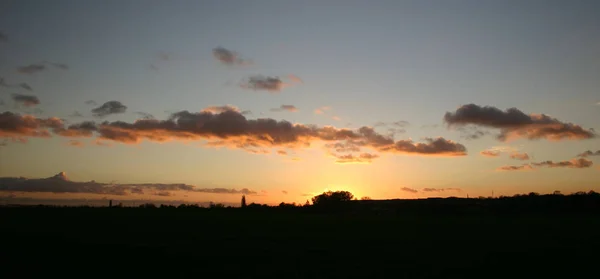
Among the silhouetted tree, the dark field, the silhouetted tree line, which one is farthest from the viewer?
the silhouetted tree

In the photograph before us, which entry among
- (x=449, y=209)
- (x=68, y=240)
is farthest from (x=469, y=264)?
(x=449, y=209)

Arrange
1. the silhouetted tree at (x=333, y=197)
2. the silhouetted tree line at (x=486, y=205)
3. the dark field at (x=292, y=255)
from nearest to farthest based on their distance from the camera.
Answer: the dark field at (x=292, y=255) → the silhouetted tree line at (x=486, y=205) → the silhouetted tree at (x=333, y=197)

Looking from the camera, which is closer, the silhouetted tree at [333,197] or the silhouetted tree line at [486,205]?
the silhouetted tree line at [486,205]

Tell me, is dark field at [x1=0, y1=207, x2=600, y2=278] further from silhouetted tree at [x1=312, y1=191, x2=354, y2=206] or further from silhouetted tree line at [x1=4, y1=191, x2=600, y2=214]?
silhouetted tree at [x1=312, y1=191, x2=354, y2=206]

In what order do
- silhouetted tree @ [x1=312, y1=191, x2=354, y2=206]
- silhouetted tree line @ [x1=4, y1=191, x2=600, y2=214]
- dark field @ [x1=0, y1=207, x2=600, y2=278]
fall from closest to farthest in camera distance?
dark field @ [x1=0, y1=207, x2=600, y2=278]
silhouetted tree line @ [x1=4, y1=191, x2=600, y2=214]
silhouetted tree @ [x1=312, y1=191, x2=354, y2=206]

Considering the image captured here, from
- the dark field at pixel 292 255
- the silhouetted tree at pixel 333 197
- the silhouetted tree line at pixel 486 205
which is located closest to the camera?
the dark field at pixel 292 255

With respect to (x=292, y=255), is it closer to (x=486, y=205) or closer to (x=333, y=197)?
(x=486, y=205)

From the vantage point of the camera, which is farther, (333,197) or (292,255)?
(333,197)

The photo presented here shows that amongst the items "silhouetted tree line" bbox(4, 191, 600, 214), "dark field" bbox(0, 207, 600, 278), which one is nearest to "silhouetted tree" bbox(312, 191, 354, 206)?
"silhouetted tree line" bbox(4, 191, 600, 214)

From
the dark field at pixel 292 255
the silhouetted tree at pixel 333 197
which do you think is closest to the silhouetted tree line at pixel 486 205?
the silhouetted tree at pixel 333 197

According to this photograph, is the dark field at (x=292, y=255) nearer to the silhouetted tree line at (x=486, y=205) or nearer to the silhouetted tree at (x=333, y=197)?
the silhouetted tree line at (x=486, y=205)

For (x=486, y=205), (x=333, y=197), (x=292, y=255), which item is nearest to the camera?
(x=292, y=255)

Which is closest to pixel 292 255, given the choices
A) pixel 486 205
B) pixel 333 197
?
pixel 486 205

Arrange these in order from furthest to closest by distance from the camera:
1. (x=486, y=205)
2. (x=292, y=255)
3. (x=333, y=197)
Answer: (x=333, y=197), (x=486, y=205), (x=292, y=255)
